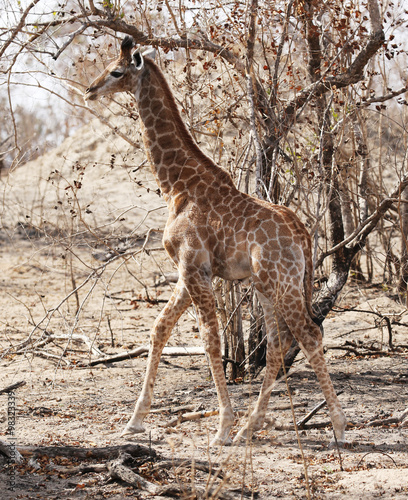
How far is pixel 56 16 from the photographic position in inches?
249

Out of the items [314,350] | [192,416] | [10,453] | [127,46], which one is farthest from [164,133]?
[10,453]

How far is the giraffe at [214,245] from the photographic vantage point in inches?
203

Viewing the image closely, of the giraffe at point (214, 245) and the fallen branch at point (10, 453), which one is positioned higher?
the giraffe at point (214, 245)

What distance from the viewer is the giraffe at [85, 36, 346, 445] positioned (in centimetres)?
515

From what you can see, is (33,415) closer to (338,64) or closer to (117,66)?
(117,66)

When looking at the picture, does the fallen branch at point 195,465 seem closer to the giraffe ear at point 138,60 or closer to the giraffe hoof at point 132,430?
the giraffe hoof at point 132,430

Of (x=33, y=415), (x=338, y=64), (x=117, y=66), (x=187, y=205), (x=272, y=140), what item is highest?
(x=338, y=64)

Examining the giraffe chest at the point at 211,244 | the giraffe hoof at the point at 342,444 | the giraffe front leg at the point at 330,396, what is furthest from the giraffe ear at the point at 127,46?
the giraffe hoof at the point at 342,444

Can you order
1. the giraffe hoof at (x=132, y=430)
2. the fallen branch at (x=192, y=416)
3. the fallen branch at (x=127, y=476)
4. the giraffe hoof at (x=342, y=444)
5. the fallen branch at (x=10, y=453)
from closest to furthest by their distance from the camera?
the fallen branch at (x=127, y=476) → the fallen branch at (x=10, y=453) → the giraffe hoof at (x=342, y=444) → the giraffe hoof at (x=132, y=430) → the fallen branch at (x=192, y=416)

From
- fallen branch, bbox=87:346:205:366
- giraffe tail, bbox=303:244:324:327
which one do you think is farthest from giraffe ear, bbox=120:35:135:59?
fallen branch, bbox=87:346:205:366

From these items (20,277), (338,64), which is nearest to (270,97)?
(338,64)

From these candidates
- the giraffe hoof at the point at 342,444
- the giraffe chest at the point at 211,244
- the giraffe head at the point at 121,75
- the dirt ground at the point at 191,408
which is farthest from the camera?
the giraffe head at the point at 121,75

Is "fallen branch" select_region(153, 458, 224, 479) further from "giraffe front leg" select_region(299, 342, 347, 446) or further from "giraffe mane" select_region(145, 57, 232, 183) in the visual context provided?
"giraffe mane" select_region(145, 57, 232, 183)

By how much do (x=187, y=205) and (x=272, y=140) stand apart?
5.75 ft
